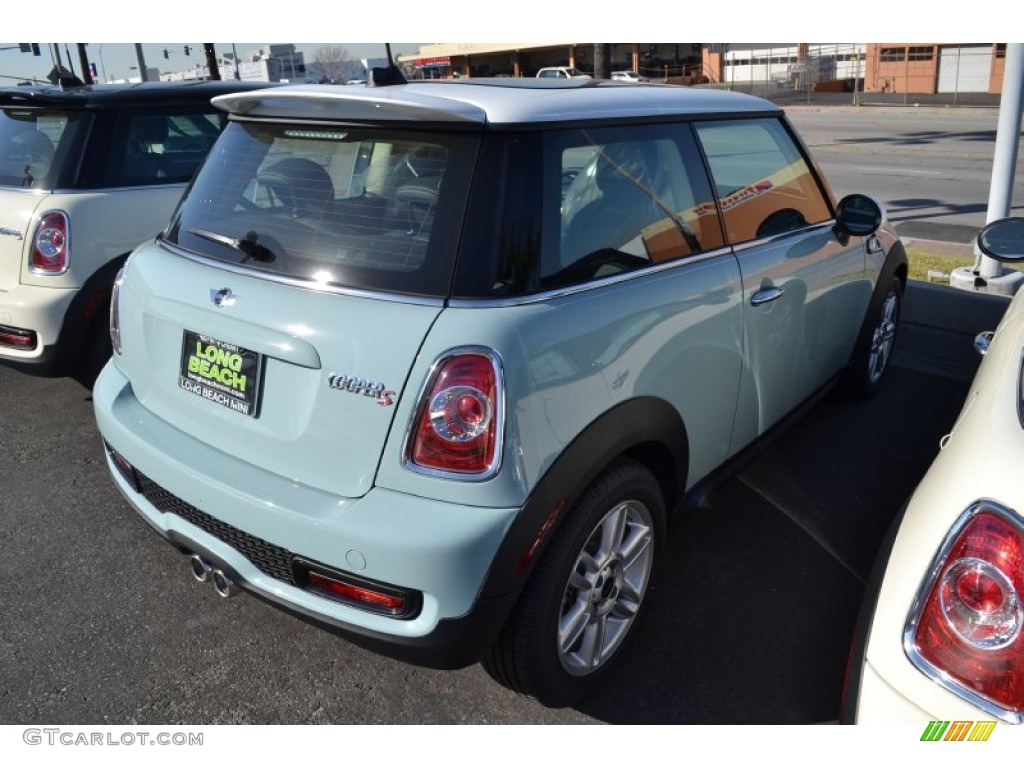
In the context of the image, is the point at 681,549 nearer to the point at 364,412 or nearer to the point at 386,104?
the point at 364,412

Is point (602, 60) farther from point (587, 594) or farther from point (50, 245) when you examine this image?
point (587, 594)

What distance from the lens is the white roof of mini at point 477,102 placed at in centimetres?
230

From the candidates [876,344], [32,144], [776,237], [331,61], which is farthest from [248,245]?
[331,61]

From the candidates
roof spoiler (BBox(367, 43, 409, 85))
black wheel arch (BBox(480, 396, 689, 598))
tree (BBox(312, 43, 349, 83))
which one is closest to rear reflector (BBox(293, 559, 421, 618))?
black wheel arch (BBox(480, 396, 689, 598))

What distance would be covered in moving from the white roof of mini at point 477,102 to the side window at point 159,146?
2.31 meters

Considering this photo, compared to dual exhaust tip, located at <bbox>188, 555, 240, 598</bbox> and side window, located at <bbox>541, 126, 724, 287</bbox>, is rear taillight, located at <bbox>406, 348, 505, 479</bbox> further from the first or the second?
dual exhaust tip, located at <bbox>188, 555, 240, 598</bbox>

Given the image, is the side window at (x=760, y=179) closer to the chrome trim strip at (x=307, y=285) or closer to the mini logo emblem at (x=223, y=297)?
the chrome trim strip at (x=307, y=285)

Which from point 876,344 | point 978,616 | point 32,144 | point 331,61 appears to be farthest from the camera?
point 331,61

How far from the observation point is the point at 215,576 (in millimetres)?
2469

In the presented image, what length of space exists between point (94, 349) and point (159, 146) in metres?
1.35

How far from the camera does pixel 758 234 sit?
3.23 m

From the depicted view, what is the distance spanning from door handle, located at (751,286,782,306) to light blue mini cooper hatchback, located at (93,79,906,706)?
0.02m

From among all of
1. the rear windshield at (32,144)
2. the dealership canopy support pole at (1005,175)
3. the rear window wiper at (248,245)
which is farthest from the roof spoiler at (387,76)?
the dealership canopy support pole at (1005,175)

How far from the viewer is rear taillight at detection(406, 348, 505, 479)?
2053 millimetres
